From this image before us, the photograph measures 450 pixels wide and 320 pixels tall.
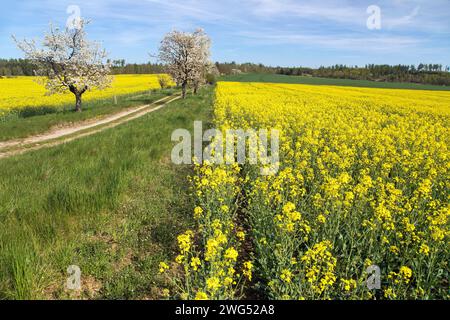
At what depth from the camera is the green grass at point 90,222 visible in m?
4.43

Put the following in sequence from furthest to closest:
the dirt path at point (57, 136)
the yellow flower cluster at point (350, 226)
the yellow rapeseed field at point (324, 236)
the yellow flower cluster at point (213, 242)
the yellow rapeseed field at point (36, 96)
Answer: the yellow rapeseed field at point (36, 96), the dirt path at point (57, 136), the yellow flower cluster at point (213, 242), the yellow flower cluster at point (350, 226), the yellow rapeseed field at point (324, 236)

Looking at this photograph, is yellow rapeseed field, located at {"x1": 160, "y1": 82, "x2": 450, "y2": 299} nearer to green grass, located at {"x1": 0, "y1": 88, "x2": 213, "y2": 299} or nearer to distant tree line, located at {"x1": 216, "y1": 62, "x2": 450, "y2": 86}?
green grass, located at {"x1": 0, "y1": 88, "x2": 213, "y2": 299}

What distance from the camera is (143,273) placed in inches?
195

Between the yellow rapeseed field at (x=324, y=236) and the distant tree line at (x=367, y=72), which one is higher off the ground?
the distant tree line at (x=367, y=72)

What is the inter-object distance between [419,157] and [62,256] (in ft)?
28.1

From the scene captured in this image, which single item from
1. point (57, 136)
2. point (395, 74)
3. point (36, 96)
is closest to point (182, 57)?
point (36, 96)

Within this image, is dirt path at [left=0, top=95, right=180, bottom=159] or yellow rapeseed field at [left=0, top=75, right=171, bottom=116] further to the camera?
yellow rapeseed field at [left=0, top=75, right=171, bottom=116]

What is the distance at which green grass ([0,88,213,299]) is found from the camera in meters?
4.43

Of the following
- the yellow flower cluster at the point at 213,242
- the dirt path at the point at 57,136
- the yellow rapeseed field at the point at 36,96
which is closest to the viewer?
the yellow flower cluster at the point at 213,242

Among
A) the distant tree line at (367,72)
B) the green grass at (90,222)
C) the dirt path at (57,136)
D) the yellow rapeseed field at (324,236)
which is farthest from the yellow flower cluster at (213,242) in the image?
the distant tree line at (367,72)

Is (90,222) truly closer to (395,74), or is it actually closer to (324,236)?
(324,236)

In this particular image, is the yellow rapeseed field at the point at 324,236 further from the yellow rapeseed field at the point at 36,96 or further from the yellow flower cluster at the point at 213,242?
the yellow rapeseed field at the point at 36,96

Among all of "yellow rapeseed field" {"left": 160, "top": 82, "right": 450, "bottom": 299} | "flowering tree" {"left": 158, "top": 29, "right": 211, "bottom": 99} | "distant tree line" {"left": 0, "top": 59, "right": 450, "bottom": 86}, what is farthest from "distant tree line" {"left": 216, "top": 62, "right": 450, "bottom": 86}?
"yellow rapeseed field" {"left": 160, "top": 82, "right": 450, "bottom": 299}
